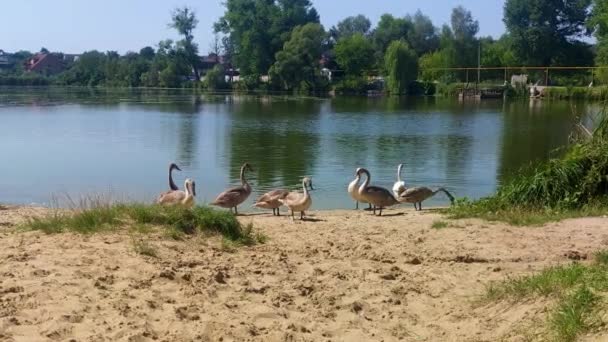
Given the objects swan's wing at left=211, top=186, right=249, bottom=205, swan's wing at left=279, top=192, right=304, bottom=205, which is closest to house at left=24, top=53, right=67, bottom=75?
swan's wing at left=211, top=186, right=249, bottom=205

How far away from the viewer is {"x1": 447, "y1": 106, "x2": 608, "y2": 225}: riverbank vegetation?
13325 mm

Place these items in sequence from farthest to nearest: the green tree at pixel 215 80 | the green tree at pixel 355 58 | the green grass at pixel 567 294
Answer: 1. the green tree at pixel 215 80
2. the green tree at pixel 355 58
3. the green grass at pixel 567 294

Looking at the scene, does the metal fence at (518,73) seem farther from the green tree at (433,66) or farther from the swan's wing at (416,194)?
the swan's wing at (416,194)

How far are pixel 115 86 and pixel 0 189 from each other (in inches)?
4745

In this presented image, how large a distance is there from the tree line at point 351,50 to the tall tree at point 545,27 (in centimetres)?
14

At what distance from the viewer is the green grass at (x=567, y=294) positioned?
17.5 ft

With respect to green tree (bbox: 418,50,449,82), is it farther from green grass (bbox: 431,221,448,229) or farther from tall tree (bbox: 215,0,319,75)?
green grass (bbox: 431,221,448,229)

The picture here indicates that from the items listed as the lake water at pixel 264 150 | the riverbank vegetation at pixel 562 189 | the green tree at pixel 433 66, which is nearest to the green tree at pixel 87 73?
the green tree at pixel 433 66

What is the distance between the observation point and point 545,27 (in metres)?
97.6

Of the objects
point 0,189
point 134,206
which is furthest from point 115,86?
point 134,206

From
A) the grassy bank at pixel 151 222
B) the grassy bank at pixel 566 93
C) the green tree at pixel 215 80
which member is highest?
the green tree at pixel 215 80

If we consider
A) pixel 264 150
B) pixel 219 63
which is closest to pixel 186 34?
pixel 219 63

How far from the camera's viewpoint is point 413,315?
7.03 m

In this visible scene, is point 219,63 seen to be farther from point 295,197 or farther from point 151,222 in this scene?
point 151,222
